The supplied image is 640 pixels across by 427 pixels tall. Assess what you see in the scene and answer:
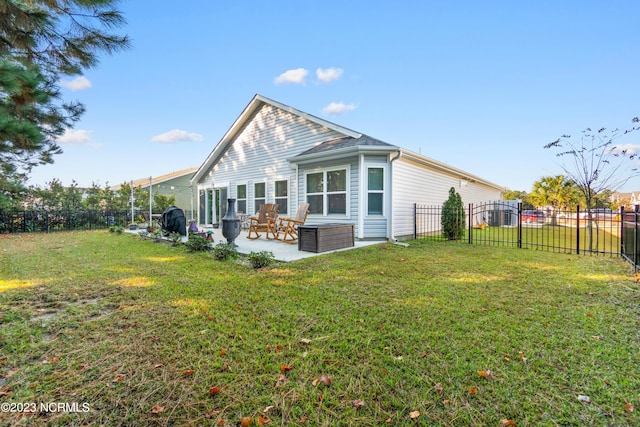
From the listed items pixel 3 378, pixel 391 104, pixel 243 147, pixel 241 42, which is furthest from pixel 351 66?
pixel 3 378

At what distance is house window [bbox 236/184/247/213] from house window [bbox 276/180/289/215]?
222 centimetres

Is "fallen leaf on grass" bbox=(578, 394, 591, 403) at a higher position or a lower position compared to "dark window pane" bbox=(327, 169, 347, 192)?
lower

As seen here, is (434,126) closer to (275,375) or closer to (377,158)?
(377,158)

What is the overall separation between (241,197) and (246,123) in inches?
131

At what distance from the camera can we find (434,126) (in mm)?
14156

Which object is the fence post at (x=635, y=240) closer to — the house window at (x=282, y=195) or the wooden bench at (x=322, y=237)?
the wooden bench at (x=322, y=237)

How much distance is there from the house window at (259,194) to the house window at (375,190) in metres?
4.82

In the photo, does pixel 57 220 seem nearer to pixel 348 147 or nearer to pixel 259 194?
pixel 259 194

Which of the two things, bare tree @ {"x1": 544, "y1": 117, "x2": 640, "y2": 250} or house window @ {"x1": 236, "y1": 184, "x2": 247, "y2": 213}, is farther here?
house window @ {"x1": 236, "y1": 184, "x2": 247, "y2": 213}

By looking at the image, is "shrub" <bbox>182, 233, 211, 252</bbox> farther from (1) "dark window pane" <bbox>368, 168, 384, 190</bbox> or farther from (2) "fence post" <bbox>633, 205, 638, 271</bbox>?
(2) "fence post" <bbox>633, 205, 638, 271</bbox>

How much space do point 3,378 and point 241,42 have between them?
11791 millimetres

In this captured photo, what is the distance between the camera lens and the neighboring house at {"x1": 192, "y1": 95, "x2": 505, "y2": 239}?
7.91 m

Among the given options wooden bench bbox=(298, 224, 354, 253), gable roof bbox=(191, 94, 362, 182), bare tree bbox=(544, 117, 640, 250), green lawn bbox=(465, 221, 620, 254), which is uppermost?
gable roof bbox=(191, 94, 362, 182)

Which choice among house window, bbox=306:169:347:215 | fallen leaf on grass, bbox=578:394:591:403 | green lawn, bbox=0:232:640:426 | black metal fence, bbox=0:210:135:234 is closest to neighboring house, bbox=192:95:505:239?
house window, bbox=306:169:347:215
